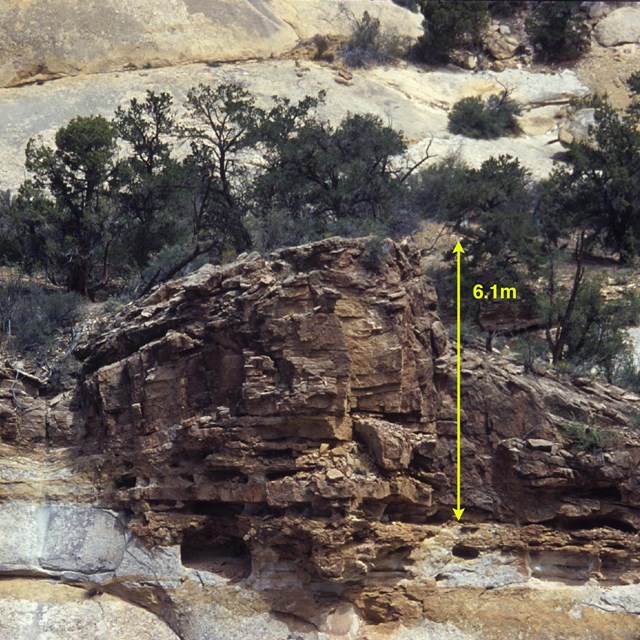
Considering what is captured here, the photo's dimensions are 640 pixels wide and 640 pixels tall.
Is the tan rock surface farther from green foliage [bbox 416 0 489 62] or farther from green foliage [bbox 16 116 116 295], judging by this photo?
green foliage [bbox 16 116 116 295]

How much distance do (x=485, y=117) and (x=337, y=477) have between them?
103ft

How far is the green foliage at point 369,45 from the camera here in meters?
58.2

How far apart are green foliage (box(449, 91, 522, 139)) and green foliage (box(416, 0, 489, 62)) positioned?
194 inches

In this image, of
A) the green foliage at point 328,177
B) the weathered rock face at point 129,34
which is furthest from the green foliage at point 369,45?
the green foliage at point 328,177

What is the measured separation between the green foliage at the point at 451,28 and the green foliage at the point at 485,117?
194 inches

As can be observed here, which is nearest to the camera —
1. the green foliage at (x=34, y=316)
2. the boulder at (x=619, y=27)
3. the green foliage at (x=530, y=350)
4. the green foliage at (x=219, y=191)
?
the green foliage at (x=530, y=350)

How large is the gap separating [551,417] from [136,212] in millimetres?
14900

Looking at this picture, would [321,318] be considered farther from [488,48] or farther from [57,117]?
[488,48]

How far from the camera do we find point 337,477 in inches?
958

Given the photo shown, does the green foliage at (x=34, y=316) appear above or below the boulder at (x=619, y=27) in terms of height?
below

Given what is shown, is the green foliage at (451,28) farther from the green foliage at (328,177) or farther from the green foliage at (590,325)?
the green foliage at (590,325)

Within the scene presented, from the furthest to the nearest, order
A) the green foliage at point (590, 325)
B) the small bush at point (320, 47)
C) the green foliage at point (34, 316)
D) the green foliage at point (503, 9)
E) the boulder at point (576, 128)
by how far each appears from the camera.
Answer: the green foliage at point (503, 9)
the small bush at point (320, 47)
the boulder at point (576, 128)
the green foliage at point (590, 325)
the green foliage at point (34, 316)

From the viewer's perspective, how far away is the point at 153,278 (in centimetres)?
3184

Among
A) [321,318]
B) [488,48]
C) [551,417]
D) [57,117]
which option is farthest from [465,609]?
[488,48]
